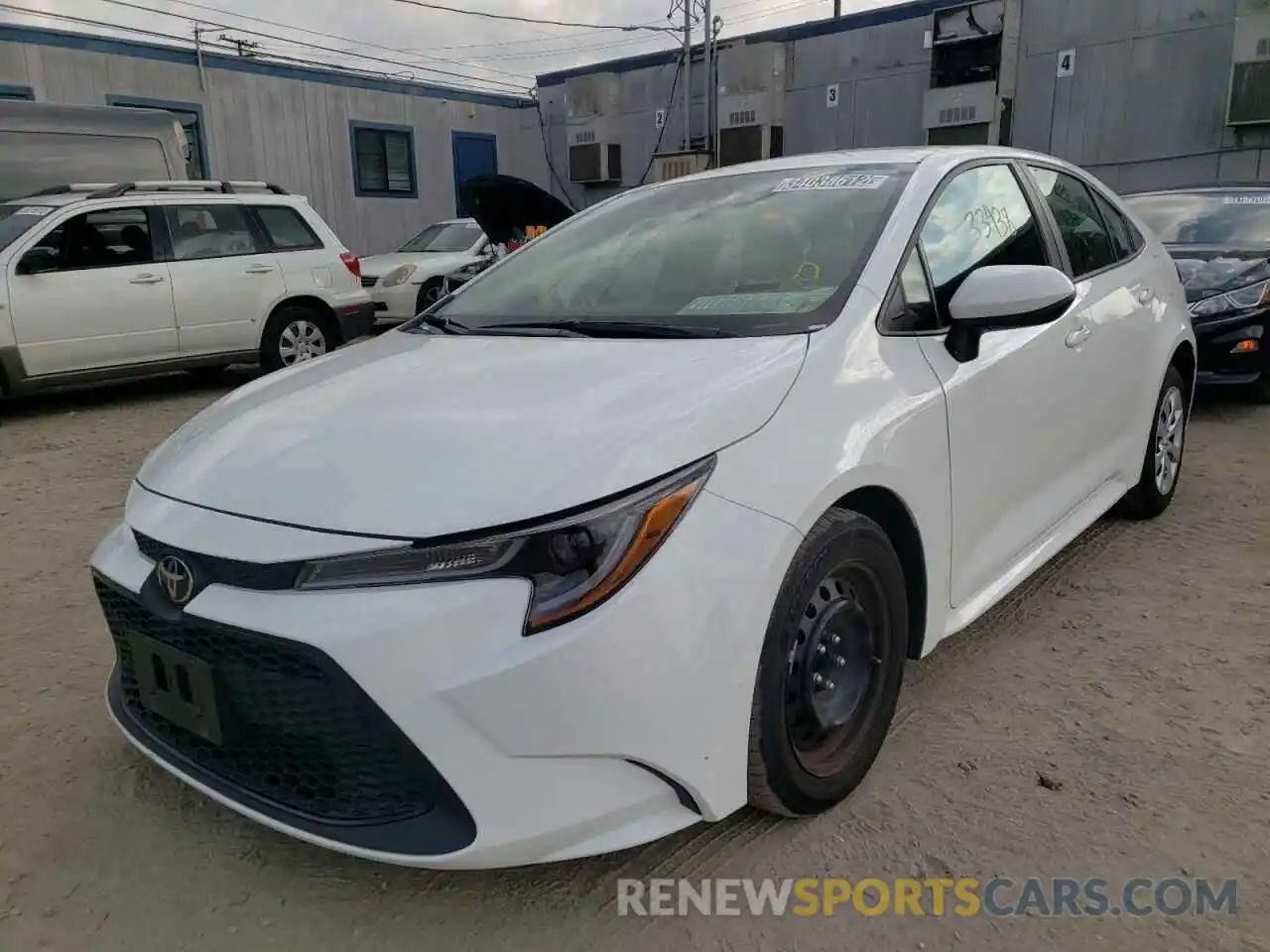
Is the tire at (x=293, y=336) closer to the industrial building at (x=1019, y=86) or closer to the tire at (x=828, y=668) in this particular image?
the tire at (x=828, y=668)

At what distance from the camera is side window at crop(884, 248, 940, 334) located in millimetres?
2361

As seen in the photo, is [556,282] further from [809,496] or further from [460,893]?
[460,893]

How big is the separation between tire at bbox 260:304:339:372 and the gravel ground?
5058 millimetres

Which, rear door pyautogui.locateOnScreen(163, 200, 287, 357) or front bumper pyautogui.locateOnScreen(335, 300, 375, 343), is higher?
rear door pyautogui.locateOnScreen(163, 200, 287, 357)

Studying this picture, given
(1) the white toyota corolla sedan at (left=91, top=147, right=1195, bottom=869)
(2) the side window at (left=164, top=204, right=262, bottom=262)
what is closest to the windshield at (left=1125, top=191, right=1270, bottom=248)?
(1) the white toyota corolla sedan at (left=91, top=147, right=1195, bottom=869)

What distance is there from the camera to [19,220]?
700cm

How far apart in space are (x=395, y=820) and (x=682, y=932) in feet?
2.00

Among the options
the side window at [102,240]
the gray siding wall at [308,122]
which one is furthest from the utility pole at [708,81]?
the side window at [102,240]

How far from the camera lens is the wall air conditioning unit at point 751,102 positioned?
53.7 feet

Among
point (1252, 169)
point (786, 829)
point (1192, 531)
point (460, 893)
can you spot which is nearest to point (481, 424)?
point (460, 893)

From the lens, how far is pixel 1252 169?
1252 centimetres

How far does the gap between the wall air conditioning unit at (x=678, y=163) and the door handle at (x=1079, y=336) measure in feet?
46.5

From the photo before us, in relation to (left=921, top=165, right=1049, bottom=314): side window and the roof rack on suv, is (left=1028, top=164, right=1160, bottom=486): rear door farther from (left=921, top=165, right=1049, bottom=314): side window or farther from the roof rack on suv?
the roof rack on suv

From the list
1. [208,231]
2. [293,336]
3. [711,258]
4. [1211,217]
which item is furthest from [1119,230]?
[208,231]
